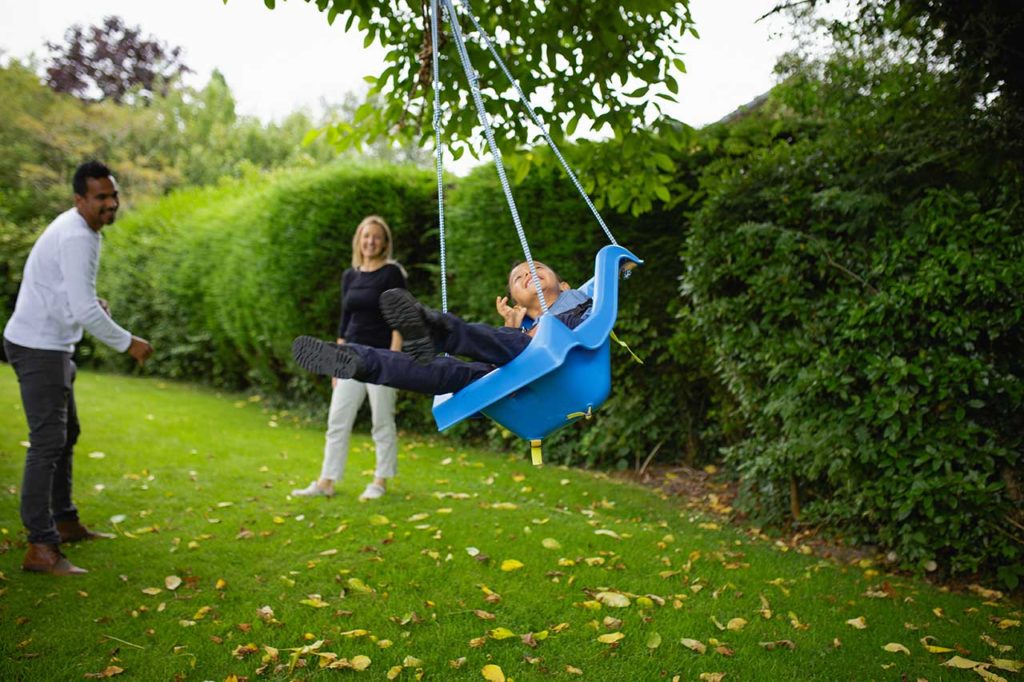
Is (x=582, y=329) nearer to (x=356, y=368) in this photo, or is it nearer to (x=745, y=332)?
(x=356, y=368)

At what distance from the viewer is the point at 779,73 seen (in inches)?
204

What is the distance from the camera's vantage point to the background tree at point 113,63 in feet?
82.0

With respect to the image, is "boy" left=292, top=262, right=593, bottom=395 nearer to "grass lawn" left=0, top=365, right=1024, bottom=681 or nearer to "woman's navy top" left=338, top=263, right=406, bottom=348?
"grass lawn" left=0, top=365, right=1024, bottom=681

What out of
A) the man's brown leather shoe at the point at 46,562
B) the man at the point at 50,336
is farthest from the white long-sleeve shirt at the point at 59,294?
the man's brown leather shoe at the point at 46,562

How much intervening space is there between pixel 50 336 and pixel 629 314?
12.9ft

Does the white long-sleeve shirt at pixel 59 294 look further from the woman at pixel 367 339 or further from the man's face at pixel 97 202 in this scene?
the woman at pixel 367 339

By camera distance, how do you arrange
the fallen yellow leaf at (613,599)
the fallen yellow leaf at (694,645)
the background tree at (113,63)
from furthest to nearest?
the background tree at (113,63) → the fallen yellow leaf at (613,599) → the fallen yellow leaf at (694,645)

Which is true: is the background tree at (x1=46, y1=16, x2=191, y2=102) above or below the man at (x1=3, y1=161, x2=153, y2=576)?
above

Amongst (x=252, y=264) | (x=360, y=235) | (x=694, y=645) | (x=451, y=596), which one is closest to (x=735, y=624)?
(x=694, y=645)

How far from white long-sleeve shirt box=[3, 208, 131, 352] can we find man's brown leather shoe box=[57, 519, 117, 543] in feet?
3.62

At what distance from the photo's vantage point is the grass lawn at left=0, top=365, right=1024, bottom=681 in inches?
118

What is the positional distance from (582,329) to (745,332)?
8.02ft

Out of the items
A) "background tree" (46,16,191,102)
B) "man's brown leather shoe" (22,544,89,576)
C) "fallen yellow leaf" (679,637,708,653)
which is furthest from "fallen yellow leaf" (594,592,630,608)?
"background tree" (46,16,191,102)

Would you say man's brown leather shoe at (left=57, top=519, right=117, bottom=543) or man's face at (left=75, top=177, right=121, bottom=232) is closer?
man's face at (left=75, top=177, right=121, bottom=232)
